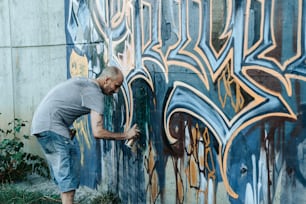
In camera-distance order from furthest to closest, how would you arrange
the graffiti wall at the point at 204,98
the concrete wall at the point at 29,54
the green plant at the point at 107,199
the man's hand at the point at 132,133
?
the concrete wall at the point at 29,54 < the green plant at the point at 107,199 < the man's hand at the point at 132,133 < the graffiti wall at the point at 204,98

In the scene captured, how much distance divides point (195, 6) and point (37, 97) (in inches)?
140

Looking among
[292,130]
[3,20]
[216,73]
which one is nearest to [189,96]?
[216,73]

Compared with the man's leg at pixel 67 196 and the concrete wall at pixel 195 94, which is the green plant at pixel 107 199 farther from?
the man's leg at pixel 67 196

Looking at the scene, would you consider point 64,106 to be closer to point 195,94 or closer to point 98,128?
point 98,128

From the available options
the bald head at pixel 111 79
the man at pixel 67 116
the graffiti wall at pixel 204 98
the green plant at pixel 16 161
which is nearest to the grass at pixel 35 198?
the graffiti wall at pixel 204 98

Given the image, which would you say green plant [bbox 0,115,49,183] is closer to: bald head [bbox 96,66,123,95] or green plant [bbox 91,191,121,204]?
green plant [bbox 91,191,121,204]

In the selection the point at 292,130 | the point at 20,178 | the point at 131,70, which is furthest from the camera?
the point at 20,178

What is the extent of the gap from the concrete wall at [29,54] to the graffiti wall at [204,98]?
2.84 feet

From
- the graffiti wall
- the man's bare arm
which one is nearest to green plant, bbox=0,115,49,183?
the graffiti wall

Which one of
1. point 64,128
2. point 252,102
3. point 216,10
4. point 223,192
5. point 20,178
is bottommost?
point 20,178

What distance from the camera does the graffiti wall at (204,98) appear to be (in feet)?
11.5

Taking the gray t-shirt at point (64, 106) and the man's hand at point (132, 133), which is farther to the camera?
the man's hand at point (132, 133)

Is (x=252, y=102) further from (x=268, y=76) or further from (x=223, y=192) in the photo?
(x=223, y=192)

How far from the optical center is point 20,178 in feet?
22.9
